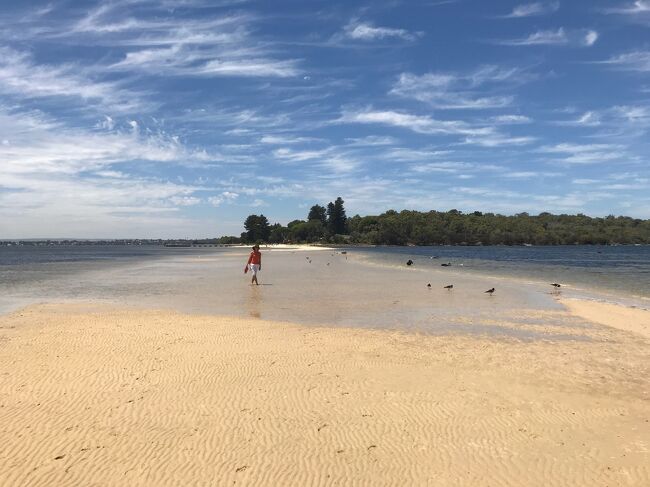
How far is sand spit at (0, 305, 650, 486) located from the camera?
231 inches

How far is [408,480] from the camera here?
18.6 feet

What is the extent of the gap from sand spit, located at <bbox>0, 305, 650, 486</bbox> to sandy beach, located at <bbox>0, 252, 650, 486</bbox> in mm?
30

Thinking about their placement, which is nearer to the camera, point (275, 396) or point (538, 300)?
point (275, 396)

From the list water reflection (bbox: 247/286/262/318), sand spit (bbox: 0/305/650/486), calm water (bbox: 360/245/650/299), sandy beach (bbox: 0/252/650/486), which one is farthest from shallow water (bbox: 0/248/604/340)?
calm water (bbox: 360/245/650/299)

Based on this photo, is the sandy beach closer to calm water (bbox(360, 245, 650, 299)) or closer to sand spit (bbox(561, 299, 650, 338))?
sand spit (bbox(561, 299, 650, 338))

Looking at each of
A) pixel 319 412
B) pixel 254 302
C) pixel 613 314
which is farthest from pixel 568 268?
pixel 319 412

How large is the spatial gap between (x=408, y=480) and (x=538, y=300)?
770 inches

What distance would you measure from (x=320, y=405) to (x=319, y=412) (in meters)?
0.32

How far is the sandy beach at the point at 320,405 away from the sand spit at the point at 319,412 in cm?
3

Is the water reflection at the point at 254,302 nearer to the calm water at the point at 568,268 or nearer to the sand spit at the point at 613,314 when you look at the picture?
the sand spit at the point at 613,314

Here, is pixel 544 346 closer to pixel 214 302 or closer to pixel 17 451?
pixel 17 451

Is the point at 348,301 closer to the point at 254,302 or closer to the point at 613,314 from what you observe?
the point at 254,302

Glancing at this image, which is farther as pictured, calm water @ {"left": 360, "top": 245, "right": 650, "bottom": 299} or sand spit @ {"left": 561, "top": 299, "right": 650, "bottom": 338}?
calm water @ {"left": 360, "top": 245, "right": 650, "bottom": 299}

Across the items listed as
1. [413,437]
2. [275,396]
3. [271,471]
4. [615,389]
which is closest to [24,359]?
[275,396]
